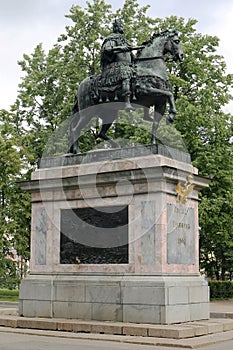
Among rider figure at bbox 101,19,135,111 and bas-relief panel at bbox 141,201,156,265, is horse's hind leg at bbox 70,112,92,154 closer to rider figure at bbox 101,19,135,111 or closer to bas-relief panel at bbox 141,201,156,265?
rider figure at bbox 101,19,135,111

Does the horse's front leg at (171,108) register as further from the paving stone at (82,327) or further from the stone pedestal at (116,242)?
the paving stone at (82,327)

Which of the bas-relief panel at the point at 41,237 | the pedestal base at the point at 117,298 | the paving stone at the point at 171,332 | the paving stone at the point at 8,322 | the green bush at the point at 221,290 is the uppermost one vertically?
the bas-relief panel at the point at 41,237

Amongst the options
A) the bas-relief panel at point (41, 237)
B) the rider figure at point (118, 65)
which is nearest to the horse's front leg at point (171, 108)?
the rider figure at point (118, 65)

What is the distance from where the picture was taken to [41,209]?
54.3 feet

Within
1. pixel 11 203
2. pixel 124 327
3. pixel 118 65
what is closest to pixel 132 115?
pixel 11 203

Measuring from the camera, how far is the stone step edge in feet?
41.4

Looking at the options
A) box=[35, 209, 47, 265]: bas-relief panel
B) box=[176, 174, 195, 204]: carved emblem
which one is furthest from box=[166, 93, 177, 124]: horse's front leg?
box=[35, 209, 47, 265]: bas-relief panel

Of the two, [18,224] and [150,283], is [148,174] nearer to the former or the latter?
[150,283]

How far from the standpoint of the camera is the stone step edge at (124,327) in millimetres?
12633

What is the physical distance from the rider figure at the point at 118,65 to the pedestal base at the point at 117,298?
4.62m

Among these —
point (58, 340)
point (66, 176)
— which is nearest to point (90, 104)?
point (66, 176)

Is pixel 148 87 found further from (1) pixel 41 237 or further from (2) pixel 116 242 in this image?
(1) pixel 41 237

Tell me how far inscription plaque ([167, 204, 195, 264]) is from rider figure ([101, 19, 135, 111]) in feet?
9.96

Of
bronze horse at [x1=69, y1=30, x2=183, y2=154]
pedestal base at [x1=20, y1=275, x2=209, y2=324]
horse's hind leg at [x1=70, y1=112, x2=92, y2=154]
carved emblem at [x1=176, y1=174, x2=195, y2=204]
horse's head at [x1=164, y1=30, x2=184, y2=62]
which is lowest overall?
pedestal base at [x1=20, y1=275, x2=209, y2=324]
